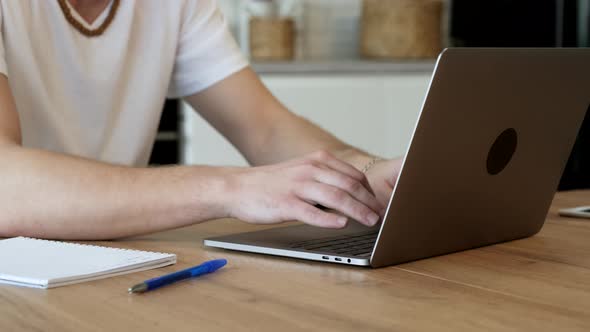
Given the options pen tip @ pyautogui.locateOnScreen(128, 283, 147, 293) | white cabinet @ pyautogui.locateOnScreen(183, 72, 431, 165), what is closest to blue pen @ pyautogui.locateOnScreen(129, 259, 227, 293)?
pen tip @ pyautogui.locateOnScreen(128, 283, 147, 293)

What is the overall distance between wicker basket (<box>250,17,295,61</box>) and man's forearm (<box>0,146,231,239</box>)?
8.55ft

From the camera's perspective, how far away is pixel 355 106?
375 cm

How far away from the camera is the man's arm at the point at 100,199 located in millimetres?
1186

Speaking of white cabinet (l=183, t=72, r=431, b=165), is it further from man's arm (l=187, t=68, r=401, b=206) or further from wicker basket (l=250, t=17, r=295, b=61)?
man's arm (l=187, t=68, r=401, b=206)

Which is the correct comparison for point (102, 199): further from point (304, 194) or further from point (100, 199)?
point (304, 194)

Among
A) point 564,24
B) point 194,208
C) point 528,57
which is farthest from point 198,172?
point 564,24

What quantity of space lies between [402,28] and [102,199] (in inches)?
112

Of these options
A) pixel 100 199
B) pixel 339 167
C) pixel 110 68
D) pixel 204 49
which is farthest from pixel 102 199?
pixel 204 49

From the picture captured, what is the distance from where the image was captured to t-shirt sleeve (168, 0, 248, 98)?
1906mm

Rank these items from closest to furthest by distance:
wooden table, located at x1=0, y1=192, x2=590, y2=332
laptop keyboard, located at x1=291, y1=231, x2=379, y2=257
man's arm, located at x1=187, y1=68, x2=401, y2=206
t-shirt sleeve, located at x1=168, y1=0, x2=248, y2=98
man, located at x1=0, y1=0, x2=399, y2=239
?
wooden table, located at x1=0, y1=192, x2=590, y2=332, laptop keyboard, located at x1=291, y1=231, x2=379, y2=257, man, located at x1=0, y1=0, x2=399, y2=239, man's arm, located at x1=187, y1=68, x2=401, y2=206, t-shirt sleeve, located at x1=168, y1=0, x2=248, y2=98

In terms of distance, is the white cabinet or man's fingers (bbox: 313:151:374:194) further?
the white cabinet

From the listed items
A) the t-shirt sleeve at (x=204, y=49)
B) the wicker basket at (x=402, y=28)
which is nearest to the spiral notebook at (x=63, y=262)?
the t-shirt sleeve at (x=204, y=49)

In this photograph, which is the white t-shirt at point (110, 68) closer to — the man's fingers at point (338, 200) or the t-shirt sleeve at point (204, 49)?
the t-shirt sleeve at point (204, 49)

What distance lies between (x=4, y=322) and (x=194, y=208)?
412mm
